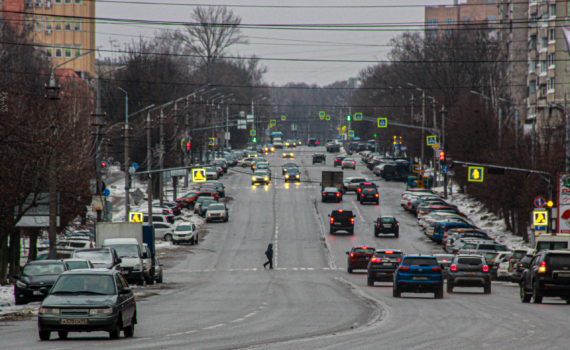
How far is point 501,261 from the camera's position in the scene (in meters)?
40.5

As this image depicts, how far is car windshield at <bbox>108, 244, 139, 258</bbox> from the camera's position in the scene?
114 ft

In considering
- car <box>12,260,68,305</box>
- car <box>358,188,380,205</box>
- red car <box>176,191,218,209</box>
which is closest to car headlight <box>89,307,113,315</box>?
car <box>12,260,68,305</box>

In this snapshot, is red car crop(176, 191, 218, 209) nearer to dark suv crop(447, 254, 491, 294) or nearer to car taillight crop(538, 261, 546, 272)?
dark suv crop(447, 254, 491, 294)

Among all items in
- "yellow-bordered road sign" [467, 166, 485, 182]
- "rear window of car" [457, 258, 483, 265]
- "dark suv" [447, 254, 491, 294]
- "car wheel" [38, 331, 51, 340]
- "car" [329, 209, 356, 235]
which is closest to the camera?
"car wheel" [38, 331, 51, 340]

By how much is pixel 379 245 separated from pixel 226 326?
3666cm

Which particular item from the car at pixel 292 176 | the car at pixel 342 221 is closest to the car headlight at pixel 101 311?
the car at pixel 342 221

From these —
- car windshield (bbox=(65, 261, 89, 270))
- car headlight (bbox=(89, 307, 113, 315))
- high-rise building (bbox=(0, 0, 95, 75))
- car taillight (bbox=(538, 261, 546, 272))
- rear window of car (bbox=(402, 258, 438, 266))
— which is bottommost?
car windshield (bbox=(65, 261, 89, 270))

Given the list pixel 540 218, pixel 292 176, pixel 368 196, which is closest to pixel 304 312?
pixel 540 218

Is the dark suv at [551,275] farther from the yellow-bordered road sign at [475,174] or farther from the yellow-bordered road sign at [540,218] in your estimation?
the yellow-bordered road sign at [475,174]

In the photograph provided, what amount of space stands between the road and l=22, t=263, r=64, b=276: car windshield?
307cm

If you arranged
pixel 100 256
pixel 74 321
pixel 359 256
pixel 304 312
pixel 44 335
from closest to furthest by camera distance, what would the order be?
pixel 74 321 → pixel 44 335 → pixel 304 312 → pixel 100 256 → pixel 359 256

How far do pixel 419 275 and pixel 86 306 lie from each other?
14.0 meters

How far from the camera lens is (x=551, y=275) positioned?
24500 mm

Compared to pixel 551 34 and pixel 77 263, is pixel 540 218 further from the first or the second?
pixel 551 34
